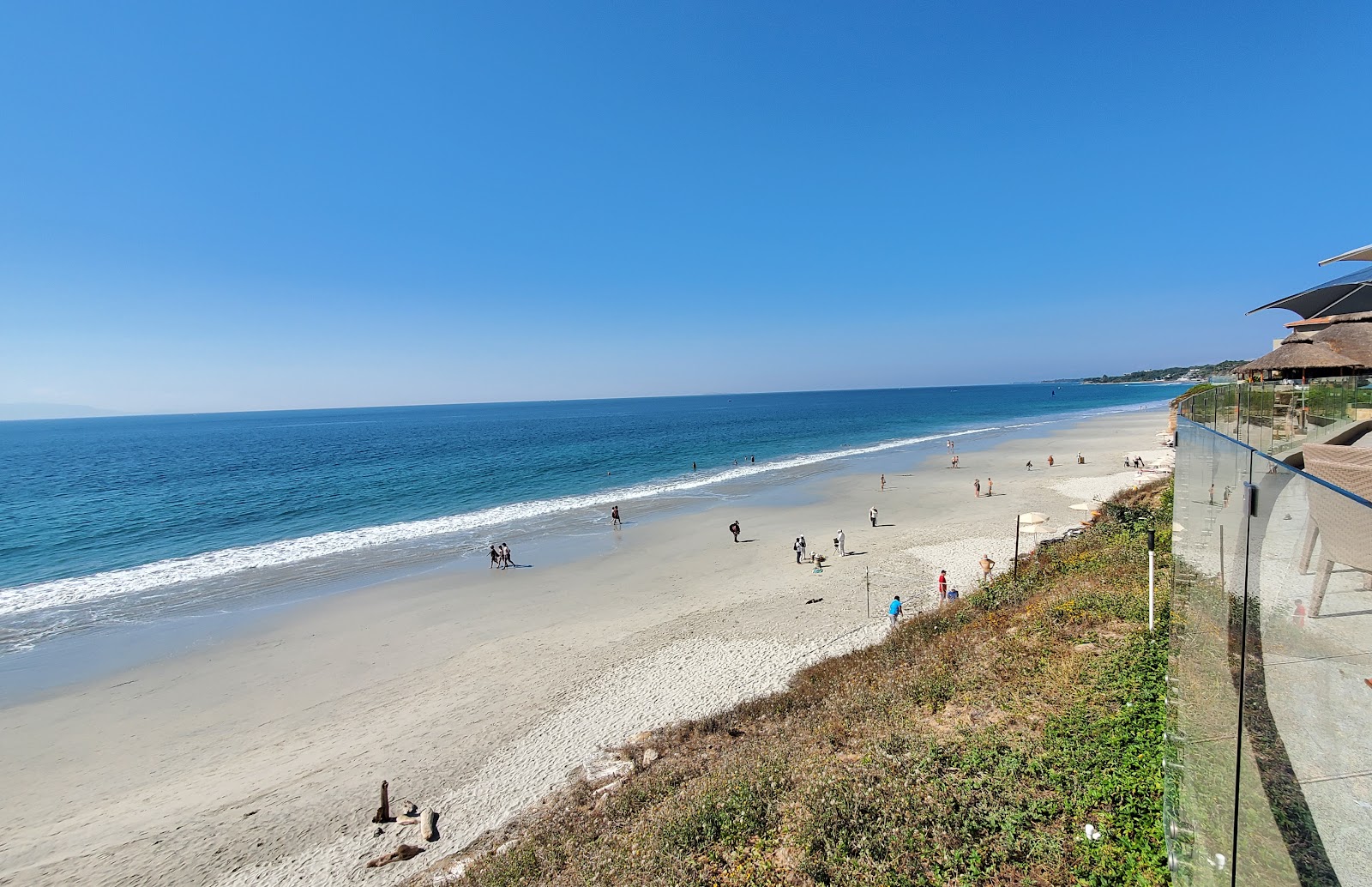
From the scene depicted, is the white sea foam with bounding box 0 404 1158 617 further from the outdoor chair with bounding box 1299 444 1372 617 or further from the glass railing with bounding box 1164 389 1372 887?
the outdoor chair with bounding box 1299 444 1372 617

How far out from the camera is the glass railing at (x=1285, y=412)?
6.35 metres

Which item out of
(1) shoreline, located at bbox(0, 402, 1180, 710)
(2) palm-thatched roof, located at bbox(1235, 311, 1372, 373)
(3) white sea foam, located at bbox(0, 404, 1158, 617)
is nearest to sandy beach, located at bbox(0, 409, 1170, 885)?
(1) shoreline, located at bbox(0, 402, 1180, 710)

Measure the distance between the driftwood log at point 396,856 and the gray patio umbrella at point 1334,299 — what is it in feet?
54.8

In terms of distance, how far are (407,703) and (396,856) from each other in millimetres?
5658

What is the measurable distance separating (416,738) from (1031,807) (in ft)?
40.4

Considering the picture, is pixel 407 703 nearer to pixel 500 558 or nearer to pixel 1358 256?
pixel 500 558

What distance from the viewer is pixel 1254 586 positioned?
2678 mm

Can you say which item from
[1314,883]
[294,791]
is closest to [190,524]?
[294,791]

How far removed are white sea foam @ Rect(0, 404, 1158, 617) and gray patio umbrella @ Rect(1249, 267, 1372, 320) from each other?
1307 inches

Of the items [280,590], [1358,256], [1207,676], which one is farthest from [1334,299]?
[280,590]

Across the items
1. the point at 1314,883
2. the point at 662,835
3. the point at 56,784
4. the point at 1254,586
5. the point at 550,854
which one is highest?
the point at 1254,586

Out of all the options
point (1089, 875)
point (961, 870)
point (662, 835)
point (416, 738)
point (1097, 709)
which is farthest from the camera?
point (416, 738)

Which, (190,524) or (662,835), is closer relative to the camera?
(662,835)

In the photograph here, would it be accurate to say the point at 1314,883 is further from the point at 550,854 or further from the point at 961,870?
the point at 550,854
